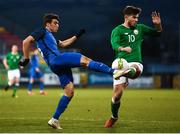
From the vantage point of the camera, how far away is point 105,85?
4362cm

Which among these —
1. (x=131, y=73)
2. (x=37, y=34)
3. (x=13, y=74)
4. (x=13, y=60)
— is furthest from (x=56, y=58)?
(x=13, y=74)

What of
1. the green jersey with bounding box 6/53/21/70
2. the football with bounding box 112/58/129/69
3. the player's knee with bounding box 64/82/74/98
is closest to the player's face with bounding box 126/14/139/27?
the football with bounding box 112/58/129/69

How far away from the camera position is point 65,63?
34.7 ft

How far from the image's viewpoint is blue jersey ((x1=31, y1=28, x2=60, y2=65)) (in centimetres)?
1078

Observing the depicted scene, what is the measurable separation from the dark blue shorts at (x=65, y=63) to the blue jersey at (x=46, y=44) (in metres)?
0.15

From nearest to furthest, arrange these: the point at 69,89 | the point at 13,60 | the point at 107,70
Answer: the point at 107,70, the point at 69,89, the point at 13,60

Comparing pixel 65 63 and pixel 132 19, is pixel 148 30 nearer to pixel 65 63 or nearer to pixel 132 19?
pixel 132 19

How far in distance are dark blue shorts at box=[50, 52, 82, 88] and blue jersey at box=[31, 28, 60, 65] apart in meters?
0.15

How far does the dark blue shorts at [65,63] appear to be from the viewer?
34.5 ft

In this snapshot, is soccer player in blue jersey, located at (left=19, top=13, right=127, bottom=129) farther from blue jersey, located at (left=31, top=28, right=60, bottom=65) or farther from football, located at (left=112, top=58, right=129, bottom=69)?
football, located at (left=112, top=58, right=129, bottom=69)

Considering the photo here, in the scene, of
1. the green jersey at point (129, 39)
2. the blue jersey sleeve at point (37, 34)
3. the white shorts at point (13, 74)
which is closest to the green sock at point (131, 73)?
the green jersey at point (129, 39)

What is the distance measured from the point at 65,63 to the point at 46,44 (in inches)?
24.5

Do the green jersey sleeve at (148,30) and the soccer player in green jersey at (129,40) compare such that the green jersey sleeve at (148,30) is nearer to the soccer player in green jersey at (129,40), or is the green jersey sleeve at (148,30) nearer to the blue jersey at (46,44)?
the soccer player in green jersey at (129,40)

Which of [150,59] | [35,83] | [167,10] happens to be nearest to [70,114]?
[35,83]
